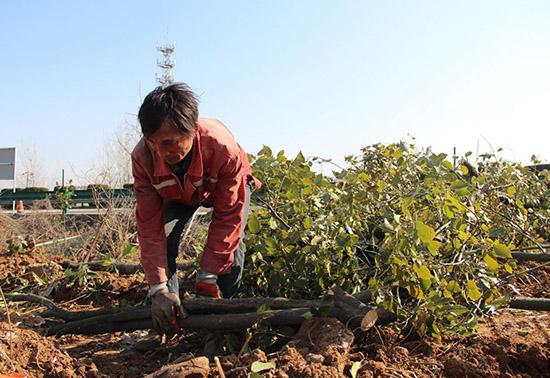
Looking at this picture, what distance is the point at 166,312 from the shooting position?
101 inches

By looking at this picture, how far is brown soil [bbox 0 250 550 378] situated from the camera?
2.07 m

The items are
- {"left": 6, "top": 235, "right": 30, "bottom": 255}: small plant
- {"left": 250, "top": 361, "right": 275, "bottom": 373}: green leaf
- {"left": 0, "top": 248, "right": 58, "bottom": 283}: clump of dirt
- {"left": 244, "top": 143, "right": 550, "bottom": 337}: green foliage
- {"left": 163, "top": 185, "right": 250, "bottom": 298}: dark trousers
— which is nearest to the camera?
{"left": 250, "top": 361, "right": 275, "bottom": 373}: green leaf

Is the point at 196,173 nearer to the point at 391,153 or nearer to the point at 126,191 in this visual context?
the point at 391,153

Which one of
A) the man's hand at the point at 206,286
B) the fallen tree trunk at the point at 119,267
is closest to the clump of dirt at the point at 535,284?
the man's hand at the point at 206,286

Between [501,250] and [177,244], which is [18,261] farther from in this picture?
[501,250]

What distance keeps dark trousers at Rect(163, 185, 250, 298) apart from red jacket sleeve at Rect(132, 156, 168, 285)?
214 mm

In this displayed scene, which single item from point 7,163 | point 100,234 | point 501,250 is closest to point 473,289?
point 501,250

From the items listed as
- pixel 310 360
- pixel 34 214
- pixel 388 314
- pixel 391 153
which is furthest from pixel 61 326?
pixel 34 214

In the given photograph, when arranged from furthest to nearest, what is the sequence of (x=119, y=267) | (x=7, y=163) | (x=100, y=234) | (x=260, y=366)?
1. (x=7, y=163)
2. (x=100, y=234)
3. (x=119, y=267)
4. (x=260, y=366)

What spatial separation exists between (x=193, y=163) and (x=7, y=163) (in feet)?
46.4

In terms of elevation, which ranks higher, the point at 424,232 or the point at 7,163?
the point at 7,163

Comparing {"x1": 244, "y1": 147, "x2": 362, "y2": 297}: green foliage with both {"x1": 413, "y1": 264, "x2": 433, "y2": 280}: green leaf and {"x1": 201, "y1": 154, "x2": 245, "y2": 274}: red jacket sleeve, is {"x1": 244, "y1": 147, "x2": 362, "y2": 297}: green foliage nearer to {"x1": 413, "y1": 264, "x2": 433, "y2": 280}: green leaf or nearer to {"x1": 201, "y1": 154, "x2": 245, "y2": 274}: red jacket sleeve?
{"x1": 201, "y1": 154, "x2": 245, "y2": 274}: red jacket sleeve

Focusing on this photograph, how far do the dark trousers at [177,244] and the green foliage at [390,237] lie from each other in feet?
0.44

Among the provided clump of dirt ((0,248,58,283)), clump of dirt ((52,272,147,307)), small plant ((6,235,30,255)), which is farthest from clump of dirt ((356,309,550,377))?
small plant ((6,235,30,255))
